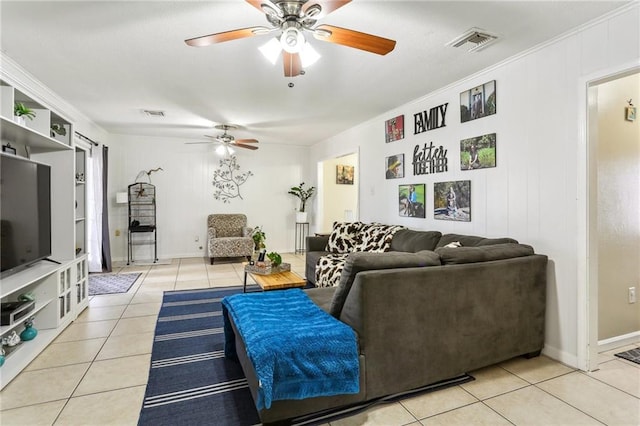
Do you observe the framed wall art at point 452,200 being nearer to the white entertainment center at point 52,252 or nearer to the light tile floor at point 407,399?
the light tile floor at point 407,399

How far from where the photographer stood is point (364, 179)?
522 cm

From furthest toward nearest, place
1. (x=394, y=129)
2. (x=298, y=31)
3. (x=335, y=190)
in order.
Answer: (x=335, y=190)
(x=394, y=129)
(x=298, y=31)

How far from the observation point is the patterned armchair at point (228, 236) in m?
6.14

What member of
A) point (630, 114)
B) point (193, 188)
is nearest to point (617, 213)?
point (630, 114)

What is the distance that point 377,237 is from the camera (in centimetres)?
416

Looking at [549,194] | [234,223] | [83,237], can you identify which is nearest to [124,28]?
[83,237]

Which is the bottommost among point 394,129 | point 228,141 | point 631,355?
point 631,355

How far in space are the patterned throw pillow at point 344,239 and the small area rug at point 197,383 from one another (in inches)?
74.0

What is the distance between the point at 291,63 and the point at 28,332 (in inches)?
115

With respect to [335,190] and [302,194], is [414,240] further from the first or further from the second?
[302,194]

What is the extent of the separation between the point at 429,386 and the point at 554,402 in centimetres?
72

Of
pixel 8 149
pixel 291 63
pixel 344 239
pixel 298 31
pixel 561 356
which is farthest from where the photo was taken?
pixel 344 239

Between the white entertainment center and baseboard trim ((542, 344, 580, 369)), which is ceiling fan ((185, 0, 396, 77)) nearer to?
the white entertainment center

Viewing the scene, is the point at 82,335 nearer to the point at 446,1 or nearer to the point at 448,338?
the point at 448,338
